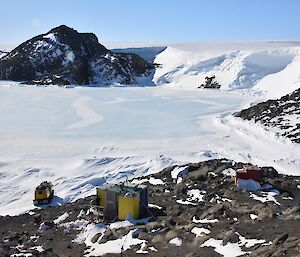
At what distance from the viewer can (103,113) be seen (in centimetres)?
2831

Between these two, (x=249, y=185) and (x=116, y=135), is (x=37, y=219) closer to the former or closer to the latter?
(x=249, y=185)

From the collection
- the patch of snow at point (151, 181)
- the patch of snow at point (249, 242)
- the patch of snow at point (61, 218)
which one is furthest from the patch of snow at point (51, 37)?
the patch of snow at point (249, 242)

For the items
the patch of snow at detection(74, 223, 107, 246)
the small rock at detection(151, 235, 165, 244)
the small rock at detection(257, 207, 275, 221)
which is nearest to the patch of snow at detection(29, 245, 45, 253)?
the patch of snow at detection(74, 223, 107, 246)

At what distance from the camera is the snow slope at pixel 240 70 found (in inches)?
1667

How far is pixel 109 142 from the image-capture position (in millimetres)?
20281

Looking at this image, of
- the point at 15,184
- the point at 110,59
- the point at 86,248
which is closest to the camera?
the point at 86,248

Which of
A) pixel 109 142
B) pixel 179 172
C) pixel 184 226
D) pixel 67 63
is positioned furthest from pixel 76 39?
pixel 184 226

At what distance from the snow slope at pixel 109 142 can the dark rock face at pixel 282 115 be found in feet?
2.29

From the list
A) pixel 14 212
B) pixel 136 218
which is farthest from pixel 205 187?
pixel 14 212

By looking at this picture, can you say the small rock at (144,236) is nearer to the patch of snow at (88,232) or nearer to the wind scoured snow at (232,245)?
the patch of snow at (88,232)

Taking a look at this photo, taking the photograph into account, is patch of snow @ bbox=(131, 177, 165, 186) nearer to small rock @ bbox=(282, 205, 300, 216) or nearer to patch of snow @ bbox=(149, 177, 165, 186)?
patch of snow @ bbox=(149, 177, 165, 186)

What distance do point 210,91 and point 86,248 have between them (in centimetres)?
3465

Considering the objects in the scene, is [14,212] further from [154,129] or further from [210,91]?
[210,91]

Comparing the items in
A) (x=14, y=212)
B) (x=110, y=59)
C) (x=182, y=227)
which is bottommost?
(x=14, y=212)
